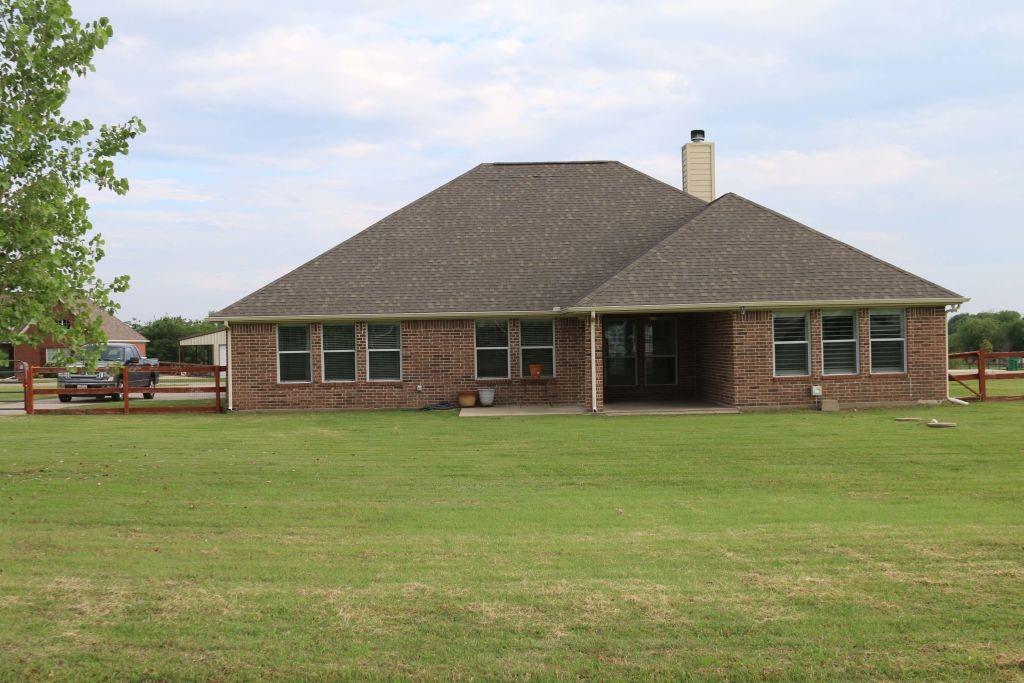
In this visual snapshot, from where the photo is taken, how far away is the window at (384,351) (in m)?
21.9

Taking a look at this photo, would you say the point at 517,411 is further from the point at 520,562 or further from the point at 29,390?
the point at 520,562

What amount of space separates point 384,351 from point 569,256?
546 centimetres

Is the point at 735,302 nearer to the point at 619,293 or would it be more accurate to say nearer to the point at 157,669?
the point at 619,293

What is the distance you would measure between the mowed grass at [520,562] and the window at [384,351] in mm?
8537

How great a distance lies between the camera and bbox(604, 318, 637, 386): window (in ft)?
75.6

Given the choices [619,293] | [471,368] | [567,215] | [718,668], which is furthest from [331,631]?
[567,215]

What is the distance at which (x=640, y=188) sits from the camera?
83.8ft

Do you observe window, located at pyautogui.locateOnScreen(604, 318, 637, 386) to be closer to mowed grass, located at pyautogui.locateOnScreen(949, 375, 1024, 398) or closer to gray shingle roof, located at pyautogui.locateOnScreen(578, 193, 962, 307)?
gray shingle roof, located at pyautogui.locateOnScreen(578, 193, 962, 307)

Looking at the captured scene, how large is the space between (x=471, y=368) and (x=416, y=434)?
20.1 ft

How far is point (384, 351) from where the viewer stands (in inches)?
862

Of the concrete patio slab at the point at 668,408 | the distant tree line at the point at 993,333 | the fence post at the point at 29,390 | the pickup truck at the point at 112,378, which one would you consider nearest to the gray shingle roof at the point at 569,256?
the concrete patio slab at the point at 668,408

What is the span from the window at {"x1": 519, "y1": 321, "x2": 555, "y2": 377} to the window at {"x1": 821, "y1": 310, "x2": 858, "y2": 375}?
6431 millimetres

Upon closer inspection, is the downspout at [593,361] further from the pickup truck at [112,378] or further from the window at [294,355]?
the pickup truck at [112,378]

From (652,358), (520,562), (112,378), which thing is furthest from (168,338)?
(520,562)
